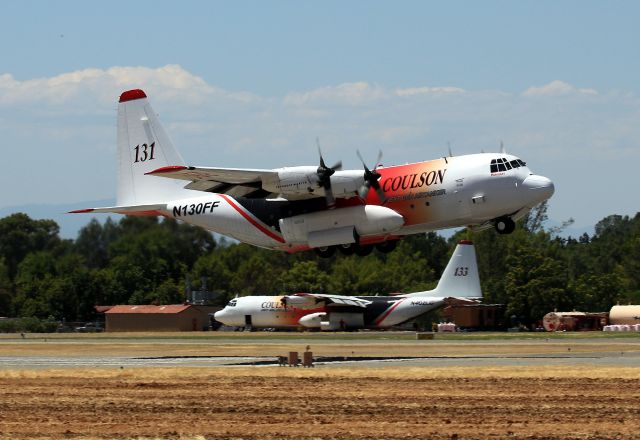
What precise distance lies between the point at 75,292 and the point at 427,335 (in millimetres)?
49595

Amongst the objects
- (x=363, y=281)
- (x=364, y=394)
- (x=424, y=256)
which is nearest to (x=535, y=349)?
(x=364, y=394)

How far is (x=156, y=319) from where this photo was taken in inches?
3915

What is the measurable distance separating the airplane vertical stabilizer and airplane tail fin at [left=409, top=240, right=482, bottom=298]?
3935 centimetres

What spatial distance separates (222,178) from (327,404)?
2522 centimetres

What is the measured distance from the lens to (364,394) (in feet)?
102

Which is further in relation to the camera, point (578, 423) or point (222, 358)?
point (222, 358)

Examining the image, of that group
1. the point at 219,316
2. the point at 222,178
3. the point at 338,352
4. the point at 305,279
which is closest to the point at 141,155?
the point at 222,178

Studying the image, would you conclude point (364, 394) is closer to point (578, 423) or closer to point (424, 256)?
point (578, 423)

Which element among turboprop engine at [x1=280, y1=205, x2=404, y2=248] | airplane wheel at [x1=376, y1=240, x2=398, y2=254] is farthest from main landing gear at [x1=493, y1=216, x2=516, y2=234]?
airplane wheel at [x1=376, y1=240, x2=398, y2=254]

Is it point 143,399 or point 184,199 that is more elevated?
point 184,199

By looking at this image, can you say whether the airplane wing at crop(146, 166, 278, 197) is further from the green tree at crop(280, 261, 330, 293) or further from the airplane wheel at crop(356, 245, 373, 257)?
the green tree at crop(280, 261, 330, 293)

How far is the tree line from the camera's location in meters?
106

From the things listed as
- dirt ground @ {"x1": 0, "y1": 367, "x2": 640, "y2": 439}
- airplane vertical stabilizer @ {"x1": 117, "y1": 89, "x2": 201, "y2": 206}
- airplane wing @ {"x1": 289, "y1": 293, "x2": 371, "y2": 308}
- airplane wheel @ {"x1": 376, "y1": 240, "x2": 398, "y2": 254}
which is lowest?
dirt ground @ {"x1": 0, "y1": 367, "x2": 640, "y2": 439}

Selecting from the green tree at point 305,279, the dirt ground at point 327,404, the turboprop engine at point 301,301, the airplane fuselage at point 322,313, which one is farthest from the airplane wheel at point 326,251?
the green tree at point 305,279
